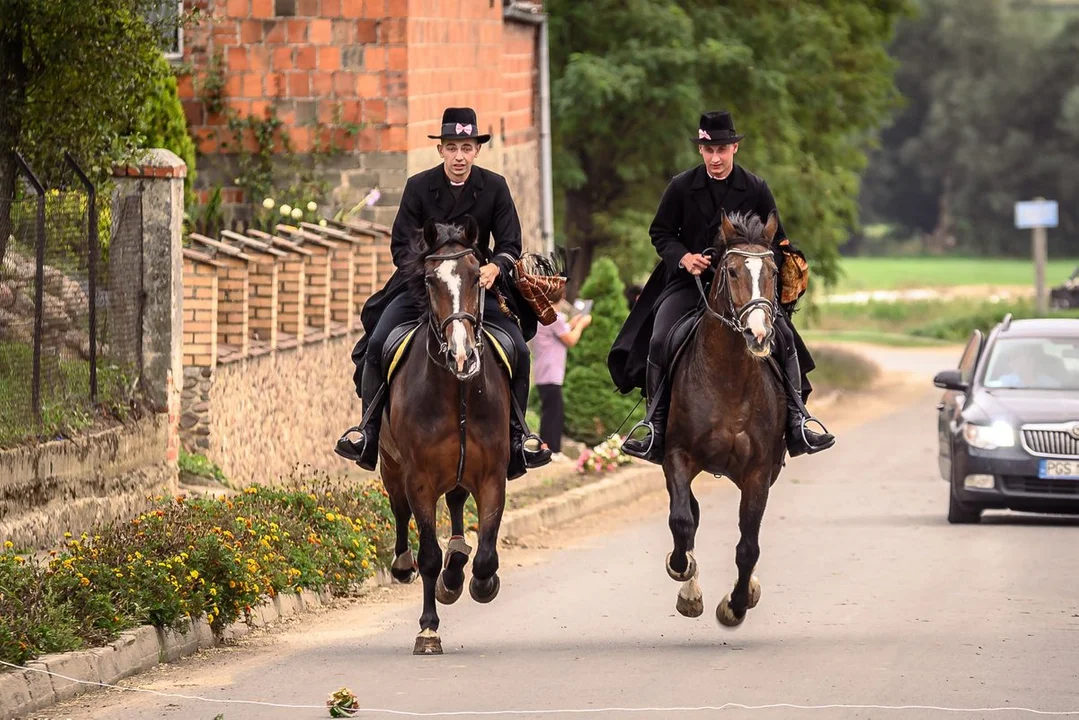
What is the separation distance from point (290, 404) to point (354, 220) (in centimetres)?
392

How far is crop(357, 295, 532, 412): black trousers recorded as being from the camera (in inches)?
466

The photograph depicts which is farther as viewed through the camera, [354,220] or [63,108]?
[354,220]

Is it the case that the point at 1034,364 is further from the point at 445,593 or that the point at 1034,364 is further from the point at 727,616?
the point at 445,593

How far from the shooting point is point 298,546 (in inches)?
547

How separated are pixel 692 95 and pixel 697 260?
73.0 ft

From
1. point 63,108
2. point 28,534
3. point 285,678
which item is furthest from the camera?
point 63,108

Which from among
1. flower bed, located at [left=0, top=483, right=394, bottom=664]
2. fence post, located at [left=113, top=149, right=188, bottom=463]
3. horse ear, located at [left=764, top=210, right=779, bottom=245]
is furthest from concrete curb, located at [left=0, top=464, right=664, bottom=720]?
horse ear, located at [left=764, top=210, right=779, bottom=245]

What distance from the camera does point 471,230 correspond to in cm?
1110

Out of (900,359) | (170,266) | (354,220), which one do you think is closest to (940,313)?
(900,359)

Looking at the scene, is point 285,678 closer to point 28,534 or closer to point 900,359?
point 28,534

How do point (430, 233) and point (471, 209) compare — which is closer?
point (430, 233)

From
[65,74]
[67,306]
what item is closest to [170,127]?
[65,74]

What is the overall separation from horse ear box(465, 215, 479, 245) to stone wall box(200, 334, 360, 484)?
6.03m

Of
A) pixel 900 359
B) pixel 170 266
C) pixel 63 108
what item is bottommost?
pixel 900 359
